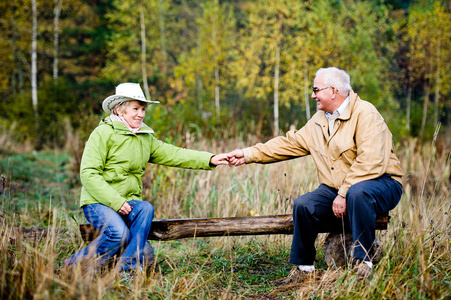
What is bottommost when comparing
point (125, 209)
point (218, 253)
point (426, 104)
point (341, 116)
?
point (218, 253)

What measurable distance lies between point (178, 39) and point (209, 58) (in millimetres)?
7810

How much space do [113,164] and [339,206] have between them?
1758 mm

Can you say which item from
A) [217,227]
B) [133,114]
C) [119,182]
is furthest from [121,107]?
[217,227]

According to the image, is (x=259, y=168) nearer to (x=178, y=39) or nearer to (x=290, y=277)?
(x=290, y=277)

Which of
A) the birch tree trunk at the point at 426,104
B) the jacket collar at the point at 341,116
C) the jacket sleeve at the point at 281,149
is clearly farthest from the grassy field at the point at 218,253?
the birch tree trunk at the point at 426,104

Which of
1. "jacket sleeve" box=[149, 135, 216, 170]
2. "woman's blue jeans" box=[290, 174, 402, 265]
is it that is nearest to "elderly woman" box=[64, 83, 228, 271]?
"jacket sleeve" box=[149, 135, 216, 170]

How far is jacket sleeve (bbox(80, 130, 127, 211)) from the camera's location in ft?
9.37

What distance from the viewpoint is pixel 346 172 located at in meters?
3.11

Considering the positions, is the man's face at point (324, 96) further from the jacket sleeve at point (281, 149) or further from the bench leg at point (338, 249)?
the bench leg at point (338, 249)

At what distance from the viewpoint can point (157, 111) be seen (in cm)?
645

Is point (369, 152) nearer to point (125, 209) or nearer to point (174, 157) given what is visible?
point (174, 157)

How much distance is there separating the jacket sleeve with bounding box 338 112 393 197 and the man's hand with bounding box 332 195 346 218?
0.04 m

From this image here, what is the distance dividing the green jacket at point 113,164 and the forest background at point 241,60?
6497mm

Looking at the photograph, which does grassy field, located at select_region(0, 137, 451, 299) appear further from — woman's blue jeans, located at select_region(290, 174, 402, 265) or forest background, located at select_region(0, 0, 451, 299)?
woman's blue jeans, located at select_region(290, 174, 402, 265)
